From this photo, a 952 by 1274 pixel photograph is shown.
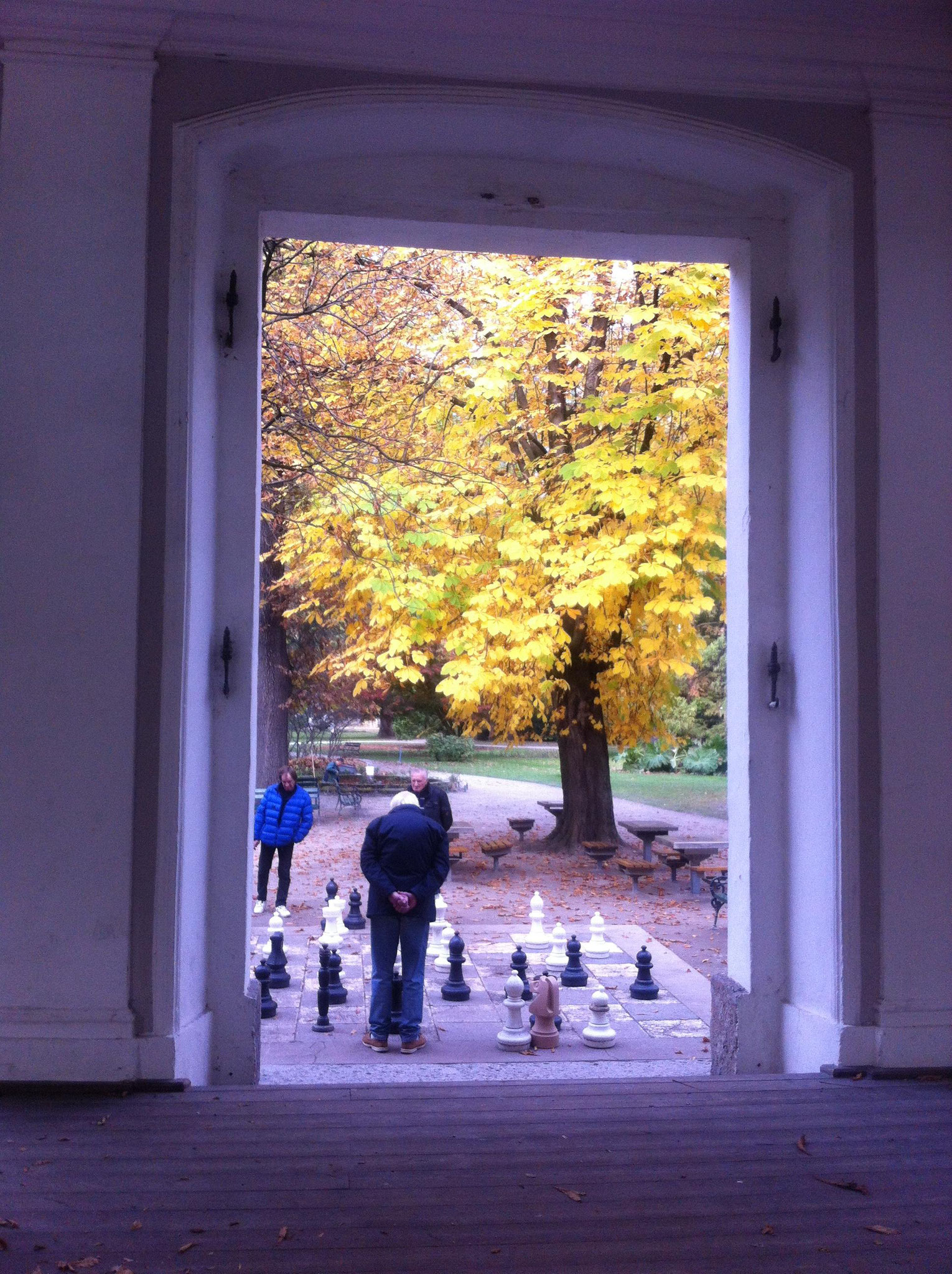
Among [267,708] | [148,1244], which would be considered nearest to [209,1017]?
[148,1244]

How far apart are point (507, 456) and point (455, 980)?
20.2 feet

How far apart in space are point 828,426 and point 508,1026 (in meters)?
4.12

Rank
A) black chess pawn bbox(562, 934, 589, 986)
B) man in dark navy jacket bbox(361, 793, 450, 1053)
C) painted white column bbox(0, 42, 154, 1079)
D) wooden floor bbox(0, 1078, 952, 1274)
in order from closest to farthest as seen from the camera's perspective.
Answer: wooden floor bbox(0, 1078, 952, 1274)
painted white column bbox(0, 42, 154, 1079)
man in dark navy jacket bbox(361, 793, 450, 1053)
black chess pawn bbox(562, 934, 589, 986)

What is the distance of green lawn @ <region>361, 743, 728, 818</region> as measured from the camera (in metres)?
23.0

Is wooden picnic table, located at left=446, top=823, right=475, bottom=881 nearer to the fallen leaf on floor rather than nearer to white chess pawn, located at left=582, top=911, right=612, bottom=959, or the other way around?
white chess pawn, located at left=582, top=911, right=612, bottom=959

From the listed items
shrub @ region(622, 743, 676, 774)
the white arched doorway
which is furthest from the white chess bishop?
shrub @ region(622, 743, 676, 774)

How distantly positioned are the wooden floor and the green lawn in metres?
18.3

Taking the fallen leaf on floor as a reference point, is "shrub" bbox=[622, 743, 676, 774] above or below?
below

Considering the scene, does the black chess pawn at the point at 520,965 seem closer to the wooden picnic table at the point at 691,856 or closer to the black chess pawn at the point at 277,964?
the black chess pawn at the point at 277,964

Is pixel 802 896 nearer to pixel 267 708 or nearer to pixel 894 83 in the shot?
pixel 894 83

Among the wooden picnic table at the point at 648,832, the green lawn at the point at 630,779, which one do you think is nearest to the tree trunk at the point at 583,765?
the wooden picnic table at the point at 648,832

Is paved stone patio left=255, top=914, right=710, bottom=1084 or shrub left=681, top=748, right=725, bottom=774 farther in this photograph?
shrub left=681, top=748, right=725, bottom=774

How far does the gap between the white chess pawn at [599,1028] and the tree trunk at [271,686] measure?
10.9 metres

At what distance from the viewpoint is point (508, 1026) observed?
242 inches
